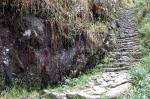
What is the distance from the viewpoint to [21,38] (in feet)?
24.2

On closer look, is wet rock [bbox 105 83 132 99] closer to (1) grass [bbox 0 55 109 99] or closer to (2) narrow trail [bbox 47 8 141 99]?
(2) narrow trail [bbox 47 8 141 99]

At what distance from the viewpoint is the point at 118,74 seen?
834 cm

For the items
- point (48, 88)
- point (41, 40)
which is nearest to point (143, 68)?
point (48, 88)

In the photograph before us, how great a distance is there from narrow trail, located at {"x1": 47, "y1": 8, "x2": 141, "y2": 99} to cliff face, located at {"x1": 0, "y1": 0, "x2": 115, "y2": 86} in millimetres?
723

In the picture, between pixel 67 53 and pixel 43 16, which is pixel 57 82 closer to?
pixel 67 53

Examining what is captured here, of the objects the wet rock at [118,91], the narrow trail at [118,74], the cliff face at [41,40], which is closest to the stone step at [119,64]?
the narrow trail at [118,74]

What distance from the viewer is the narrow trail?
278 inches

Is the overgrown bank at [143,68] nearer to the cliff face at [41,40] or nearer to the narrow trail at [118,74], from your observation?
the narrow trail at [118,74]

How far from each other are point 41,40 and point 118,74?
2.25 meters

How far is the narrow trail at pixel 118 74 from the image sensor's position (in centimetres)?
707

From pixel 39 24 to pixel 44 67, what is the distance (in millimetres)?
1030

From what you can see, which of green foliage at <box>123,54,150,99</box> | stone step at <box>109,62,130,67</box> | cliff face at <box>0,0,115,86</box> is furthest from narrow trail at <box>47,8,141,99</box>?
cliff face at <box>0,0,115,86</box>

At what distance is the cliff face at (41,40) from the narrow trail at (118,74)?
723mm

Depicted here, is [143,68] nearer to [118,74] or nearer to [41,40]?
[118,74]
